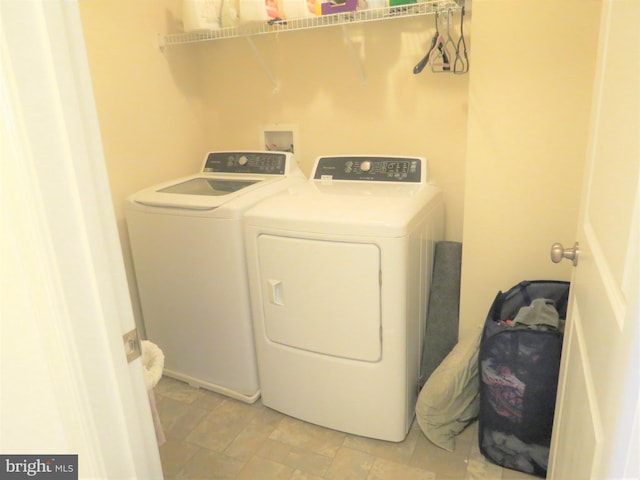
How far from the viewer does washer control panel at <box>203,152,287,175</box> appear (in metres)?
2.34

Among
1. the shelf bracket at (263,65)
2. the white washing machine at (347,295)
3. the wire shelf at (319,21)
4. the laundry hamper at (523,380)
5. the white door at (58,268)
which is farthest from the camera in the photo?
the shelf bracket at (263,65)

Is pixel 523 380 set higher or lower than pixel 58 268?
lower

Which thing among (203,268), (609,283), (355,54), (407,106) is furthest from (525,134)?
(203,268)

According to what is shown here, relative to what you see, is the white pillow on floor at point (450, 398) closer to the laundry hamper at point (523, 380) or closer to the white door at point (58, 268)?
the laundry hamper at point (523, 380)

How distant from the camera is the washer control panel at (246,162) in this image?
2.34 meters

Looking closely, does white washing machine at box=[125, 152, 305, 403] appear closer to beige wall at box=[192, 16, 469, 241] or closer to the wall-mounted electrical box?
the wall-mounted electrical box

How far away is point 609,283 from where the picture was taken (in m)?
0.79

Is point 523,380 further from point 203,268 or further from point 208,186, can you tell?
point 208,186

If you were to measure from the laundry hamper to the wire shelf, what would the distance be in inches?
45.5

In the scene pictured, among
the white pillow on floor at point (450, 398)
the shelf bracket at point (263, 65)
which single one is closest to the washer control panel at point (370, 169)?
the shelf bracket at point (263, 65)

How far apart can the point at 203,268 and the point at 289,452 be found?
0.84m

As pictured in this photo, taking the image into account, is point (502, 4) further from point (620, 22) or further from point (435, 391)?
point (435, 391)

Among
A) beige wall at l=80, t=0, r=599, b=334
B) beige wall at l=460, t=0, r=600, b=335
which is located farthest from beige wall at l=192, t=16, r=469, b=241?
beige wall at l=460, t=0, r=600, b=335

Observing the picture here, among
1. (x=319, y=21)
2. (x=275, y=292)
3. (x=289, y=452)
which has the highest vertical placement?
(x=319, y=21)
